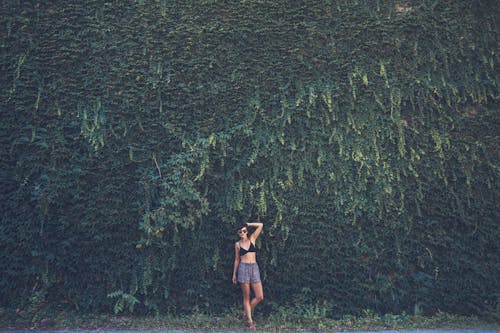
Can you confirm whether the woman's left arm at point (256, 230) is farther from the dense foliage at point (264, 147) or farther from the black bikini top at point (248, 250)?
the dense foliage at point (264, 147)

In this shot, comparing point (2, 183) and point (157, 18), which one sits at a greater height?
point (157, 18)

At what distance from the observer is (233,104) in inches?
230

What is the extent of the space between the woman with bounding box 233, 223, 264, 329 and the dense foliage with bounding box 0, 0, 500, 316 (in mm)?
390

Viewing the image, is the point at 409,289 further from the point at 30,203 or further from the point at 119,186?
the point at 30,203

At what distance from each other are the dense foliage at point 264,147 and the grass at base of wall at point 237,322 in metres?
0.17

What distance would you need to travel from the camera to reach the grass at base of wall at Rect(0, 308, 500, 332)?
5.50 m

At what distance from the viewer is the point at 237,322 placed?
5598mm

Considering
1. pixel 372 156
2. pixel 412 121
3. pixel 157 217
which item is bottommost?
pixel 157 217

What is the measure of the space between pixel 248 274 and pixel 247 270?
0.06 meters

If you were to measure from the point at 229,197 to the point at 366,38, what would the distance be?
3310mm

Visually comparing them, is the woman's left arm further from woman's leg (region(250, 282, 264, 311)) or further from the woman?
woman's leg (region(250, 282, 264, 311))

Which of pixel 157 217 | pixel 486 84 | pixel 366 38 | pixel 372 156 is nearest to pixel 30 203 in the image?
pixel 157 217

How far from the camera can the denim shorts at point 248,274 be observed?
5.38 meters

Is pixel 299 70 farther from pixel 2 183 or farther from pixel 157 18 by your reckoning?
pixel 2 183
